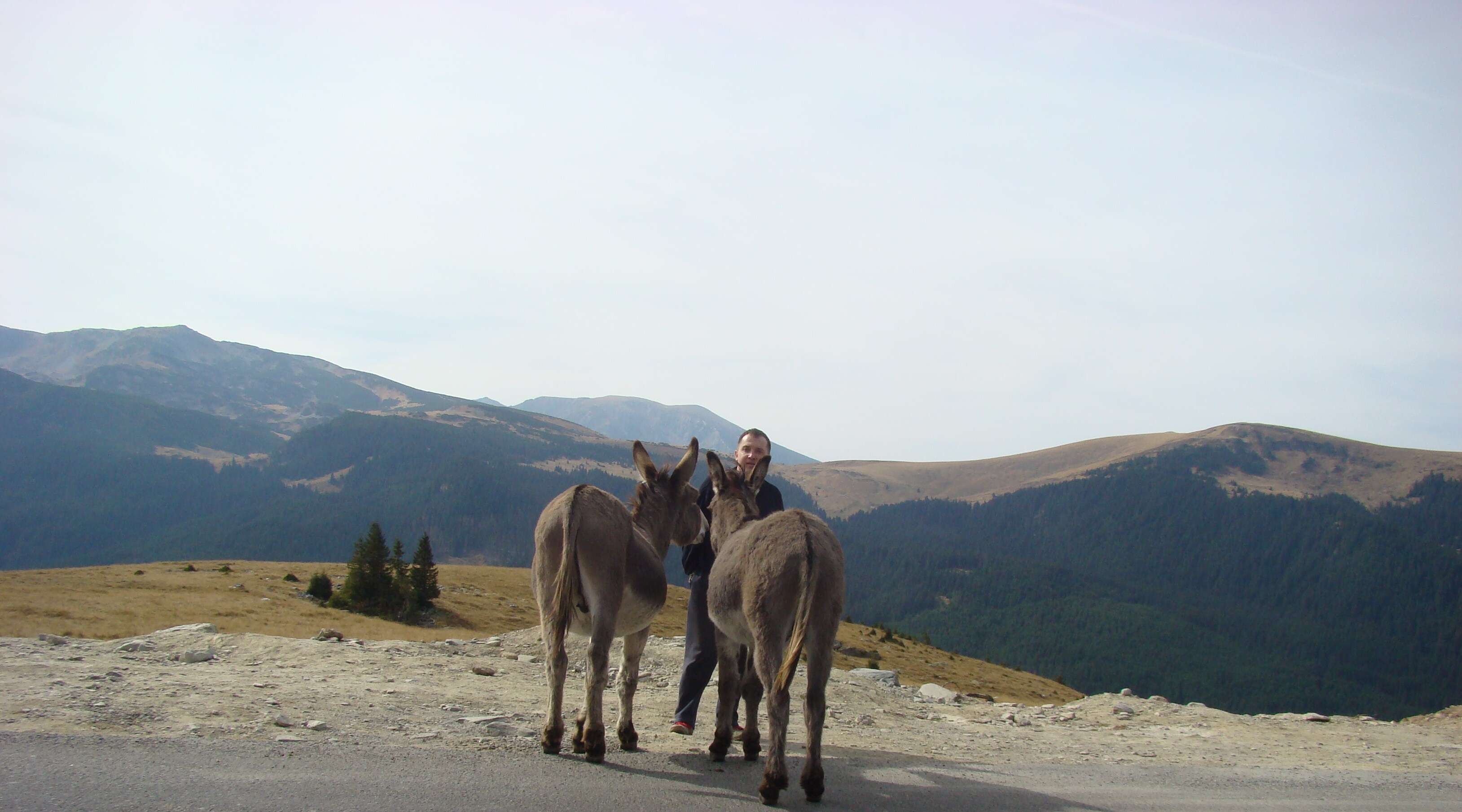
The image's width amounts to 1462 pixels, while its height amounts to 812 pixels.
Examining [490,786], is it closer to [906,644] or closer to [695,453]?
[695,453]

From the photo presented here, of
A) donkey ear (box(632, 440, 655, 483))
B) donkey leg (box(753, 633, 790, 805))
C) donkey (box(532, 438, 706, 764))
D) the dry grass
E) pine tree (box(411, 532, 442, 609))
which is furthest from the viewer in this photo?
pine tree (box(411, 532, 442, 609))

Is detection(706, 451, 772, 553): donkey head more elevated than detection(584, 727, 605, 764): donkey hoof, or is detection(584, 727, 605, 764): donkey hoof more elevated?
detection(706, 451, 772, 553): donkey head

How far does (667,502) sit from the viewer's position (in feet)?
31.2

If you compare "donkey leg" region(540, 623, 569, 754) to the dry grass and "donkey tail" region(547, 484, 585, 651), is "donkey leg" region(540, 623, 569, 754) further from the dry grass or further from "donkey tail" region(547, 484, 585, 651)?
the dry grass

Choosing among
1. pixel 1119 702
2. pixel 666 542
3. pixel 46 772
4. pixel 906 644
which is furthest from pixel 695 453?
pixel 906 644

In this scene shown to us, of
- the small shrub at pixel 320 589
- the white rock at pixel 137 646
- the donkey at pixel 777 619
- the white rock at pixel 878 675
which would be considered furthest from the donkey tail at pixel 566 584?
the small shrub at pixel 320 589

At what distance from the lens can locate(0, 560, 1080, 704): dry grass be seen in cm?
3231

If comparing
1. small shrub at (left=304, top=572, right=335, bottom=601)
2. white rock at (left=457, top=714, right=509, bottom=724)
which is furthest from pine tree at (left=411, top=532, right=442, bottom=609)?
white rock at (left=457, top=714, right=509, bottom=724)

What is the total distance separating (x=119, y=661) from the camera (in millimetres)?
11578

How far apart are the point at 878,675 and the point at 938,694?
4.82ft

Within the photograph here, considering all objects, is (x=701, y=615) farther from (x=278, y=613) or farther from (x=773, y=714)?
(x=278, y=613)

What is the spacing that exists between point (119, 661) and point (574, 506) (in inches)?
338

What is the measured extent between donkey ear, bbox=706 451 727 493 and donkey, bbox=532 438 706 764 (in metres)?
0.76

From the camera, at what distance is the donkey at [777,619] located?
22.9 feet
